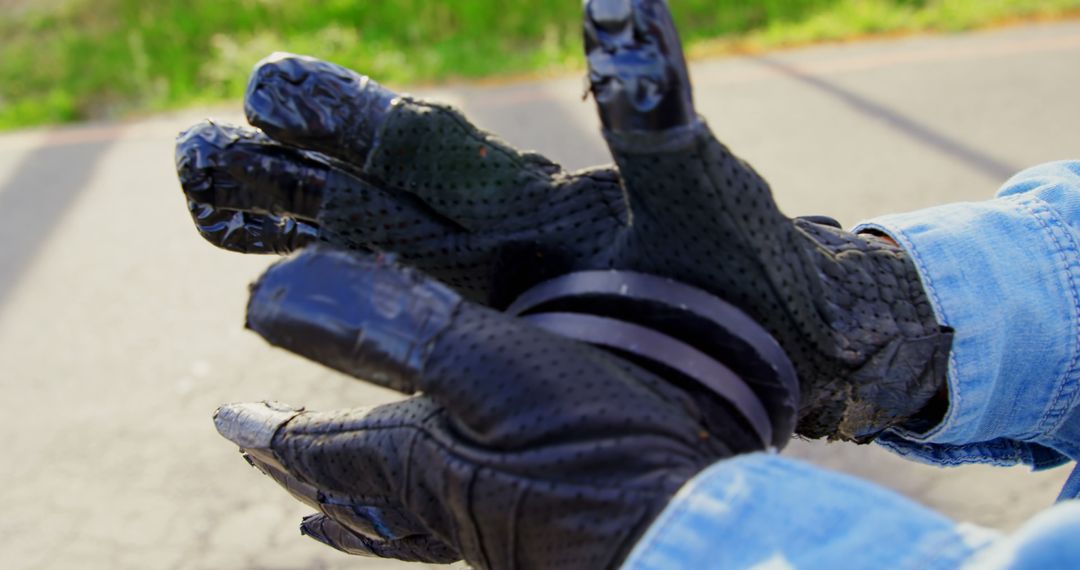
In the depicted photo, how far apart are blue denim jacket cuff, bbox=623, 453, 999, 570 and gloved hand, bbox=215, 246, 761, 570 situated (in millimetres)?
38

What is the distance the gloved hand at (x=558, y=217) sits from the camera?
90 cm

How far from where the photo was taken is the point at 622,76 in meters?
0.81

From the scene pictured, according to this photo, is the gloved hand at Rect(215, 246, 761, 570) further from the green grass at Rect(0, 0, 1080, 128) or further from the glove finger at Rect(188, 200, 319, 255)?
the green grass at Rect(0, 0, 1080, 128)

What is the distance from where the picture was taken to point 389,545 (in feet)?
3.67

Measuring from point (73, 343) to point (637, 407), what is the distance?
2.47m

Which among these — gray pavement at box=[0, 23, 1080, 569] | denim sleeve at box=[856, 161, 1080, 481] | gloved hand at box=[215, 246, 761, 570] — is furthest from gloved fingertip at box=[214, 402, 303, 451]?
gray pavement at box=[0, 23, 1080, 569]

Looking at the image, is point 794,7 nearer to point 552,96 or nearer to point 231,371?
point 552,96

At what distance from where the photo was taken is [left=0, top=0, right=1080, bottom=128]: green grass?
4.75 metres

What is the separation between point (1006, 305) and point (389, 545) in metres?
0.76

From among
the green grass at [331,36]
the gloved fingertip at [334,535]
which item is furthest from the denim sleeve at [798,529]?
the green grass at [331,36]

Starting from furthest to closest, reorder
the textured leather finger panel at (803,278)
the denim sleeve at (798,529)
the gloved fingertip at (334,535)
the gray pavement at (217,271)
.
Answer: the gray pavement at (217,271), the gloved fingertip at (334,535), the textured leather finger panel at (803,278), the denim sleeve at (798,529)

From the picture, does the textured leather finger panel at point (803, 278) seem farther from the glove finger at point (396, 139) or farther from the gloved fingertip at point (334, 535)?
the gloved fingertip at point (334, 535)

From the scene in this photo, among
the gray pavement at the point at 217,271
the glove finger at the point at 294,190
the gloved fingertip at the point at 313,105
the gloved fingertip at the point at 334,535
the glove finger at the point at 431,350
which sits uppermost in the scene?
the gloved fingertip at the point at 313,105

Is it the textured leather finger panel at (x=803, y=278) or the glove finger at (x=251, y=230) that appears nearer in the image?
the textured leather finger panel at (x=803, y=278)
